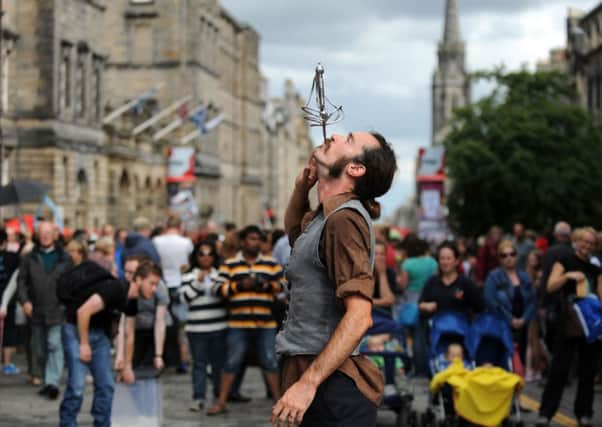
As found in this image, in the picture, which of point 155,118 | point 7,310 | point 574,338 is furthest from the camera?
point 155,118

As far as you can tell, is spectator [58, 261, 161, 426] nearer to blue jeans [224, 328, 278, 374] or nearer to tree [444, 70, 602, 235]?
blue jeans [224, 328, 278, 374]

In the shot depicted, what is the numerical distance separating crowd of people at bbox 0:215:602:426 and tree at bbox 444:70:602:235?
3255 centimetres

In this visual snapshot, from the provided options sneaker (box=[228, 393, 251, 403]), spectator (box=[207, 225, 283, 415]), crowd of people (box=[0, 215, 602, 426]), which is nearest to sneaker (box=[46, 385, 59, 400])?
crowd of people (box=[0, 215, 602, 426])

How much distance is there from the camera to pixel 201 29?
2906 inches

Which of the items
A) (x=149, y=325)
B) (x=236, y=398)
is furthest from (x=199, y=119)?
(x=149, y=325)

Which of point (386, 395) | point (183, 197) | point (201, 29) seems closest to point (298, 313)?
point (386, 395)

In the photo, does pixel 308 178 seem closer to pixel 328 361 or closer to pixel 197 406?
pixel 328 361

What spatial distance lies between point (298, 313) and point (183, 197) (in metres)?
36.9

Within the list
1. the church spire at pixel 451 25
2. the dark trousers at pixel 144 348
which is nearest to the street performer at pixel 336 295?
the dark trousers at pixel 144 348

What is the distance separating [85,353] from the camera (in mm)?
9617

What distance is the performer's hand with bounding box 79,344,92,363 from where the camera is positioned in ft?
31.6

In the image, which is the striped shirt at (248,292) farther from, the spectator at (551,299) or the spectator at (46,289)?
the spectator at (551,299)

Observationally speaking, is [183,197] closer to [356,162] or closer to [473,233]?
[473,233]

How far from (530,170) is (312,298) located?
45.3 m
